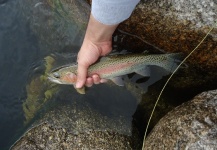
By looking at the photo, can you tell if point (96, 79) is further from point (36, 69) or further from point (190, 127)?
point (190, 127)

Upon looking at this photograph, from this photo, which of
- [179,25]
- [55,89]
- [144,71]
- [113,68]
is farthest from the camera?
[55,89]

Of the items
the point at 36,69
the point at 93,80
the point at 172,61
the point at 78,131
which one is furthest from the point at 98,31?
the point at 36,69

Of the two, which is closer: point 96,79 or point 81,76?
point 81,76

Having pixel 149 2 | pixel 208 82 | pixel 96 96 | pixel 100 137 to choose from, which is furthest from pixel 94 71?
pixel 208 82

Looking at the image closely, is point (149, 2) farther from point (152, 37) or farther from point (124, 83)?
point (124, 83)

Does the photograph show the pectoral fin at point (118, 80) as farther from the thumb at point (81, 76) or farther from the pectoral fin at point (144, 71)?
the thumb at point (81, 76)

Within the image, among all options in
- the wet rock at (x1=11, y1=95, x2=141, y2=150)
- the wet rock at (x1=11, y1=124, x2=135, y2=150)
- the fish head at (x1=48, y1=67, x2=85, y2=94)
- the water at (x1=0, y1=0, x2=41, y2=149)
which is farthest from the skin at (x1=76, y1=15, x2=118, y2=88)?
the water at (x1=0, y1=0, x2=41, y2=149)
